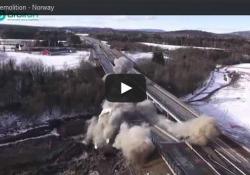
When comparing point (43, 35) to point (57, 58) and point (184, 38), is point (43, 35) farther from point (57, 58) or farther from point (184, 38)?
point (184, 38)

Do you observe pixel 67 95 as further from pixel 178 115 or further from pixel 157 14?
pixel 157 14

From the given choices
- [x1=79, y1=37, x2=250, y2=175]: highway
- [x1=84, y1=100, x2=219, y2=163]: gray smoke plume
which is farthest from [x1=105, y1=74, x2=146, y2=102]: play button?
[x1=84, y1=100, x2=219, y2=163]: gray smoke plume

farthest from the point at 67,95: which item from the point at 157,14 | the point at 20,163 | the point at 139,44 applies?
the point at 20,163
